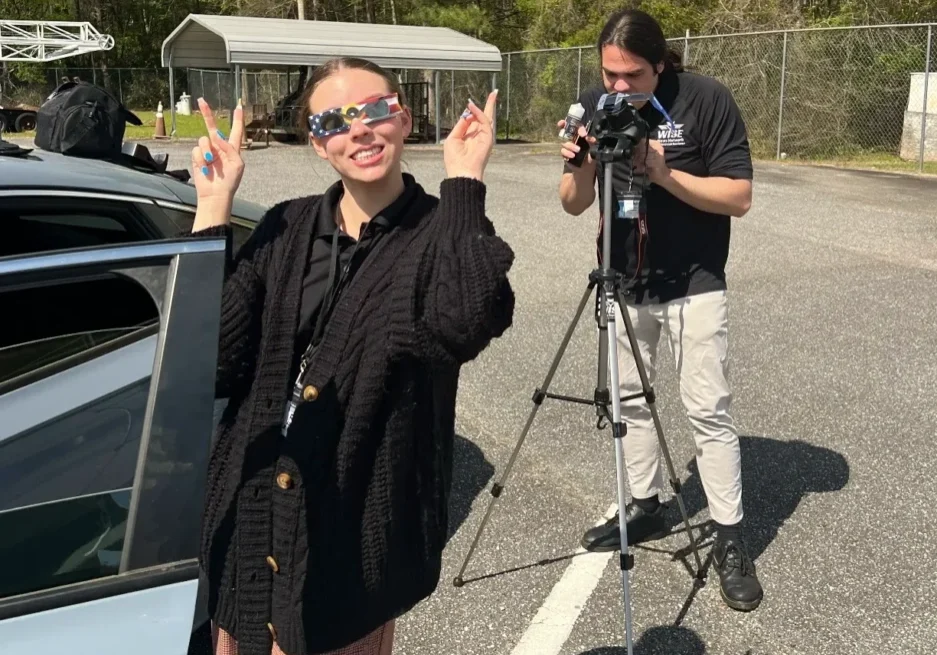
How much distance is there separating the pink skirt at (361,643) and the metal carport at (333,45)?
62.9ft

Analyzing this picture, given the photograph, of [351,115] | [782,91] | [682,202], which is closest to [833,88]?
[782,91]

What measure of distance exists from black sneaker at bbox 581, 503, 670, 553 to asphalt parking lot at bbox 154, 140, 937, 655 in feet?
0.19

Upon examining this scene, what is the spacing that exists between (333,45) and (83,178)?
63.6ft

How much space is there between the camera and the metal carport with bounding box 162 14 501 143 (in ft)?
67.2

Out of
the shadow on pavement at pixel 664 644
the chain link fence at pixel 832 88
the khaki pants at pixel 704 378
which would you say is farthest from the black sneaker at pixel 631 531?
the chain link fence at pixel 832 88

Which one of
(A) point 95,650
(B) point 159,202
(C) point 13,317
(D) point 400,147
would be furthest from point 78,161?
(A) point 95,650

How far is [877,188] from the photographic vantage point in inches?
541

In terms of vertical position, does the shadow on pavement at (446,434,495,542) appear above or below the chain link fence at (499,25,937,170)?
below

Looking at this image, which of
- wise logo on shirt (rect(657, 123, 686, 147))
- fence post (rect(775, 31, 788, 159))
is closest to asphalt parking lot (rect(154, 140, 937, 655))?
wise logo on shirt (rect(657, 123, 686, 147))

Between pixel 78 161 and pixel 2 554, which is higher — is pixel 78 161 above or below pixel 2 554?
above

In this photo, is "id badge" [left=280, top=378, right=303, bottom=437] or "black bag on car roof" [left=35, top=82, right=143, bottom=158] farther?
"black bag on car roof" [left=35, top=82, right=143, bottom=158]

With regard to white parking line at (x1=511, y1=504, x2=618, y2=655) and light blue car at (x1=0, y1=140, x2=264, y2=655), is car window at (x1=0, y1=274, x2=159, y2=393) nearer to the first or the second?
light blue car at (x1=0, y1=140, x2=264, y2=655)

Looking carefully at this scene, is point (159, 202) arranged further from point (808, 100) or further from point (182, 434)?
point (808, 100)

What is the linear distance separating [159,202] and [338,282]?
157cm
